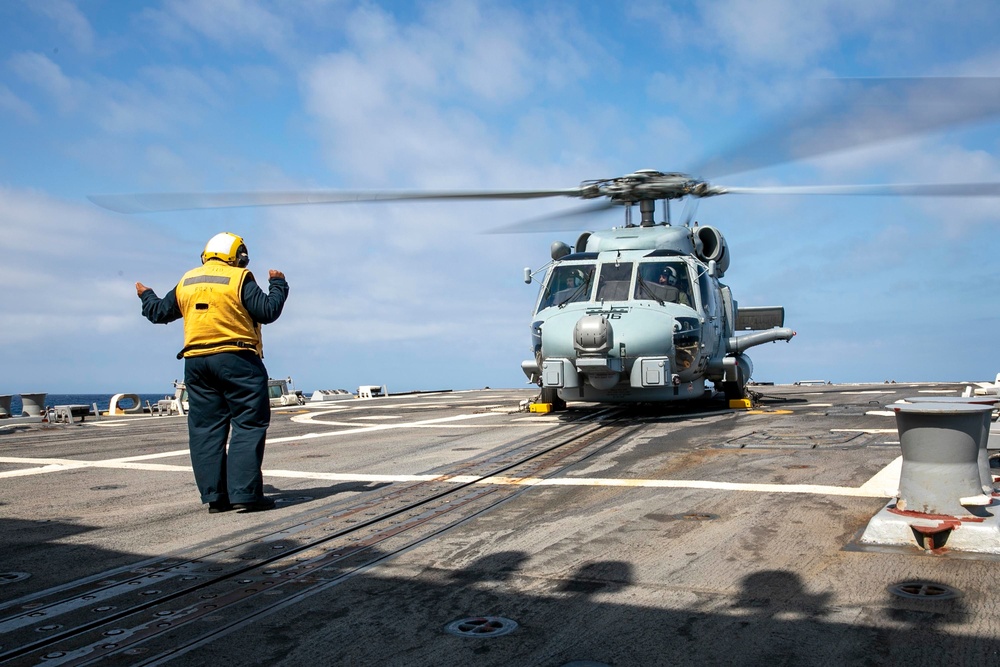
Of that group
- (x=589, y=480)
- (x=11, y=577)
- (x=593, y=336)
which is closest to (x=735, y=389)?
(x=593, y=336)

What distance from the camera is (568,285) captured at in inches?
535

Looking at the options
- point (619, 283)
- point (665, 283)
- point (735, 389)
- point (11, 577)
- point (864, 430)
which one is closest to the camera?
point (11, 577)

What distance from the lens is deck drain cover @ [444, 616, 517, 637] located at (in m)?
3.29

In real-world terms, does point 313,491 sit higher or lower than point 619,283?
lower

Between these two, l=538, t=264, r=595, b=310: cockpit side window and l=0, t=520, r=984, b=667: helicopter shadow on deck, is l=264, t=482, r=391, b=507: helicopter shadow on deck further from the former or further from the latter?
l=538, t=264, r=595, b=310: cockpit side window

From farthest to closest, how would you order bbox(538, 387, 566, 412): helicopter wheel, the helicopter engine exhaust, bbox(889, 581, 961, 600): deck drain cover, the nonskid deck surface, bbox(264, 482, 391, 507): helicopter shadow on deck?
the helicopter engine exhaust
bbox(538, 387, 566, 412): helicopter wheel
bbox(264, 482, 391, 507): helicopter shadow on deck
bbox(889, 581, 961, 600): deck drain cover
the nonskid deck surface

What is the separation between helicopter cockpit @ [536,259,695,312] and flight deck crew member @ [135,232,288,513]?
7.56 metres

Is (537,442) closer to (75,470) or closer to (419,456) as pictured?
(419,456)

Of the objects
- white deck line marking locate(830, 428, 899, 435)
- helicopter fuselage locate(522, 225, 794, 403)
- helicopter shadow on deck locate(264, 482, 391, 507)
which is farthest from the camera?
helicopter fuselage locate(522, 225, 794, 403)

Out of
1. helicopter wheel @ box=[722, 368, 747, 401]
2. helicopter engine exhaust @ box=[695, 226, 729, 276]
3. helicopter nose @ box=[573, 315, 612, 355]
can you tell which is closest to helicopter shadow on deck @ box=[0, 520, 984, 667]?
helicopter nose @ box=[573, 315, 612, 355]

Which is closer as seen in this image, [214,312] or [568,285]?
[214,312]

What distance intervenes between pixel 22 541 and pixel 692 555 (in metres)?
4.00

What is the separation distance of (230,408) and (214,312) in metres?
0.72

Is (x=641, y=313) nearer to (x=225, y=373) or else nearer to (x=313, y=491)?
(x=313, y=491)
